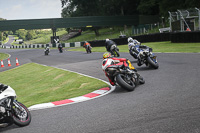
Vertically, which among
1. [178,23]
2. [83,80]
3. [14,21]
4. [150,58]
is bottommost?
[83,80]

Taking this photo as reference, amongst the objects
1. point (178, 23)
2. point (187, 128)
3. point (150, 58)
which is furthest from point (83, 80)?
point (178, 23)

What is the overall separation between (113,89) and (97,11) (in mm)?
75321

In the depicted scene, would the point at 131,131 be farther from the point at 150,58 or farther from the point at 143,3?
the point at 143,3

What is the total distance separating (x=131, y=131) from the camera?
192 inches

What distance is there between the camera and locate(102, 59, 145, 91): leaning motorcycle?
851cm

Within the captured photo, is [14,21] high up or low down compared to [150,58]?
up

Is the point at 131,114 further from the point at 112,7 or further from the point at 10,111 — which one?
the point at 112,7

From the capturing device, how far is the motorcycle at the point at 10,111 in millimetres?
5688

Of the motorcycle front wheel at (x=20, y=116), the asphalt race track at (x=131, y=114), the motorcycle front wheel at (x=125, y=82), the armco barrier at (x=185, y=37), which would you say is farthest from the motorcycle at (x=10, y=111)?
the armco barrier at (x=185, y=37)

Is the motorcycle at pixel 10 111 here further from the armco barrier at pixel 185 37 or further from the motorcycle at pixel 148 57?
the armco barrier at pixel 185 37

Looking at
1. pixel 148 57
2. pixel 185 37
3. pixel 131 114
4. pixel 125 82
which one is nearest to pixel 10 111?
pixel 131 114

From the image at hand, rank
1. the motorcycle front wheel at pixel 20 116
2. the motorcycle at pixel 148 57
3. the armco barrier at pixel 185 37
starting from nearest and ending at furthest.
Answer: the motorcycle front wheel at pixel 20 116 → the motorcycle at pixel 148 57 → the armco barrier at pixel 185 37

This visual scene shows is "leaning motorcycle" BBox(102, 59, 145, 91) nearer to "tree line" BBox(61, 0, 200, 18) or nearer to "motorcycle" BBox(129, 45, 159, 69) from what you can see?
"motorcycle" BBox(129, 45, 159, 69)

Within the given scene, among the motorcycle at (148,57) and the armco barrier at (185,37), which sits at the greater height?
the armco barrier at (185,37)
